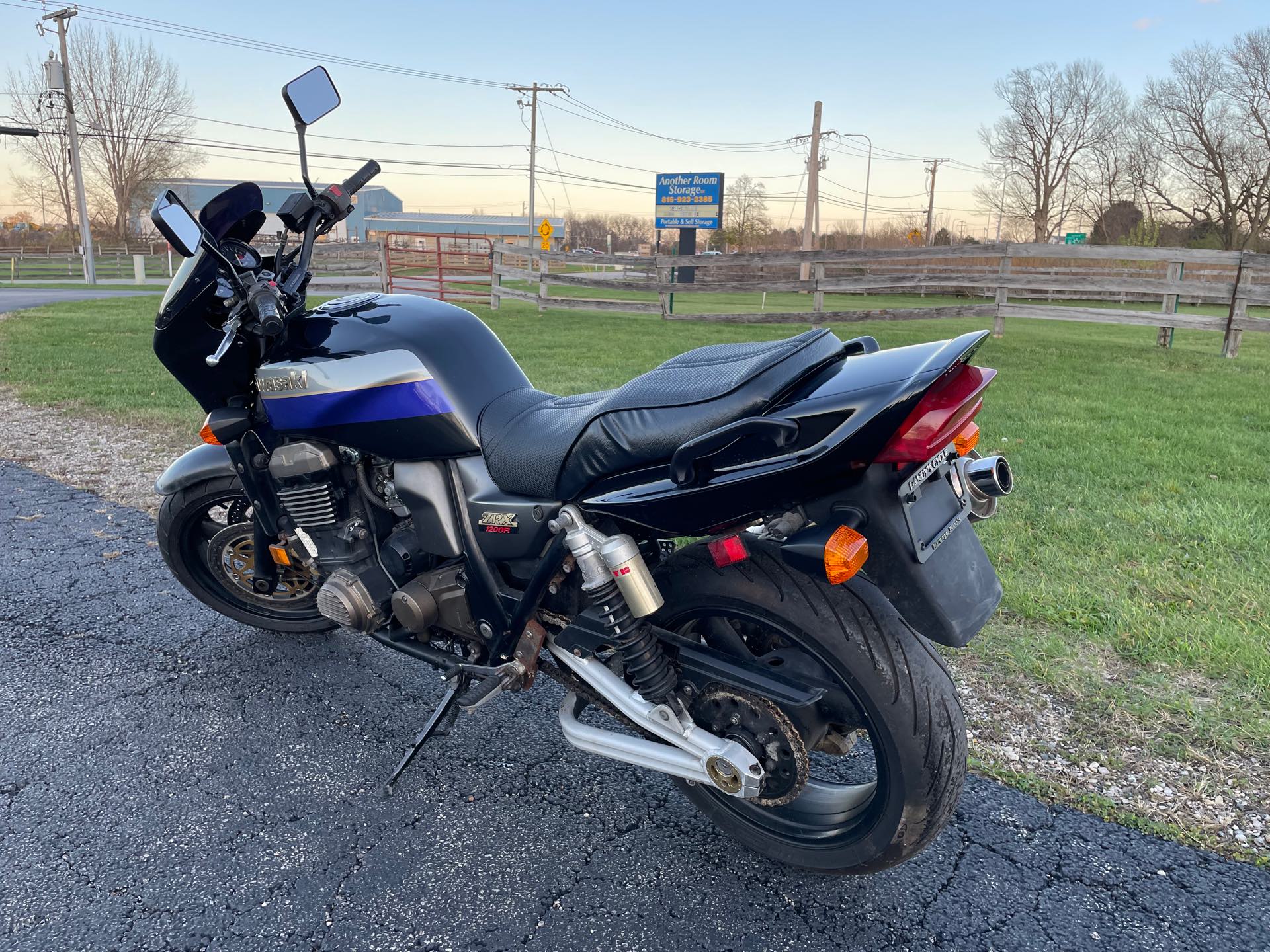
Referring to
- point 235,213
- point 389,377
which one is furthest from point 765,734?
point 235,213

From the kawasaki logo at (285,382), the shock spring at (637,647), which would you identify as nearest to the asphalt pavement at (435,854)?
the shock spring at (637,647)

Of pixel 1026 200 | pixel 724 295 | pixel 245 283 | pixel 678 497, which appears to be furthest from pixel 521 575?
pixel 1026 200

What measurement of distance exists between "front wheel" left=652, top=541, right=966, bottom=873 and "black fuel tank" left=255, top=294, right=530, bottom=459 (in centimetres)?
74

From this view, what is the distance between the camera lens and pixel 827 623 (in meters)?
1.89

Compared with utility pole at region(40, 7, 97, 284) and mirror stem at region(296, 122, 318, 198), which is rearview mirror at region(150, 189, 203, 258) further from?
utility pole at region(40, 7, 97, 284)

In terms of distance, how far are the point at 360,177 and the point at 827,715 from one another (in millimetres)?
2190

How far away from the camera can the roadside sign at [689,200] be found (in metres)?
32.6

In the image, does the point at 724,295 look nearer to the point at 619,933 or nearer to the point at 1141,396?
the point at 1141,396

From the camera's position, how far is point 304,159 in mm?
2541

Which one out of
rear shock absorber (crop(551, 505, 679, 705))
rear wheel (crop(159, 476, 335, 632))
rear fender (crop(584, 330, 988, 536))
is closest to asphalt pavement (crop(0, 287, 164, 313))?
rear wheel (crop(159, 476, 335, 632))

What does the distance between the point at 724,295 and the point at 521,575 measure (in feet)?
98.3

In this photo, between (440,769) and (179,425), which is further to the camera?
(179,425)

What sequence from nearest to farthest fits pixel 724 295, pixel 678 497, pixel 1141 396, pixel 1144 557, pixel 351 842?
pixel 678 497 → pixel 351 842 → pixel 1144 557 → pixel 1141 396 → pixel 724 295

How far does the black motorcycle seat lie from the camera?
5.95 ft
